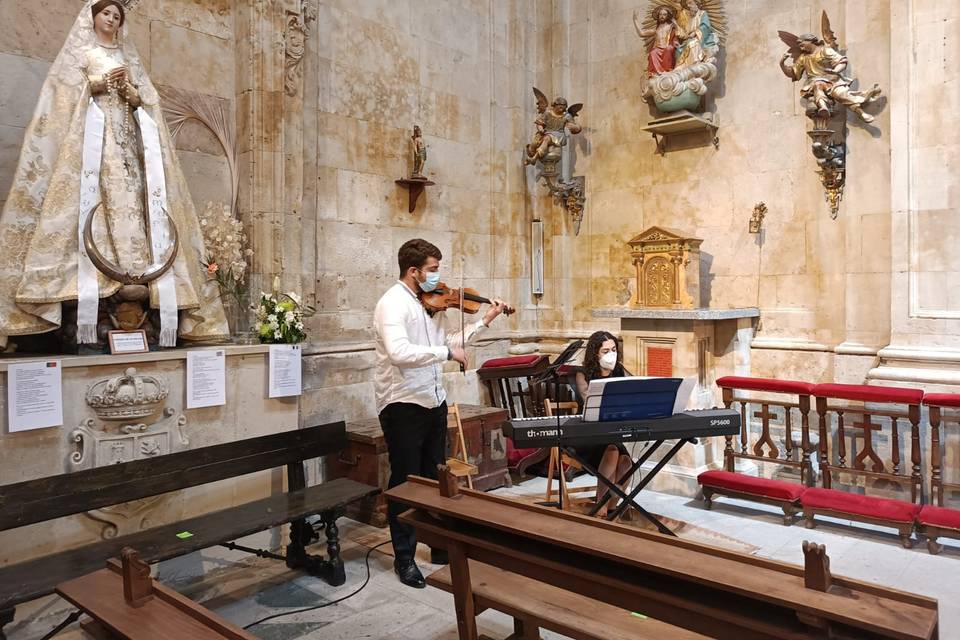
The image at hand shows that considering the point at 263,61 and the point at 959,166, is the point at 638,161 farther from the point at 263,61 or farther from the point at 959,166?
the point at 263,61

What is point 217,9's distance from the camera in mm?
5145

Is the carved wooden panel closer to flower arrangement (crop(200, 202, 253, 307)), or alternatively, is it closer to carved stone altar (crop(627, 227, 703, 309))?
carved stone altar (crop(627, 227, 703, 309))

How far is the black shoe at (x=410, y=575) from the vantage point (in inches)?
149

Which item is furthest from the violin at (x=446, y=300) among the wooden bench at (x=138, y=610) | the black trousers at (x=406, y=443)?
the wooden bench at (x=138, y=610)

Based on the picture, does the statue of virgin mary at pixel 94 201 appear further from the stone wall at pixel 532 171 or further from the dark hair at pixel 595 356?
the dark hair at pixel 595 356

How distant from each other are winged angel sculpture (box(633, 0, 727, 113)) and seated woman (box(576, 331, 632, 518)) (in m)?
2.98

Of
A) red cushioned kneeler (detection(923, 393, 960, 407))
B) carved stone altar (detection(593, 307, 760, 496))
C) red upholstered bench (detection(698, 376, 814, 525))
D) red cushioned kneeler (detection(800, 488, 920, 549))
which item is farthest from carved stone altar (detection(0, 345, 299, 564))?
red cushioned kneeler (detection(923, 393, 960, 407))

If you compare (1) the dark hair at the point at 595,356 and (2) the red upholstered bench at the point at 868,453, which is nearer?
(2) the red upholstered bench at the point at 868,453

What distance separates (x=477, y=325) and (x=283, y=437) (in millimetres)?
1434

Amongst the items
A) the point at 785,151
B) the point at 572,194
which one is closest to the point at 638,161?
the point at 572,194

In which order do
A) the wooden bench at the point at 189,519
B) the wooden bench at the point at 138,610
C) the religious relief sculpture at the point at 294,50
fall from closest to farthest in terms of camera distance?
the wooden bench at the point at 138,610, the wooden bench at the point at 189,519, the religious relief sculpture at the point at 294,50

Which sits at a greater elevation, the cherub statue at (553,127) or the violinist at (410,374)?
the cherub statue at (553,127)

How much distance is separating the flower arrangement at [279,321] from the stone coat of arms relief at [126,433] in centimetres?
82

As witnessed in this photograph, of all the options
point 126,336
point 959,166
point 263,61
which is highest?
point 263,61
